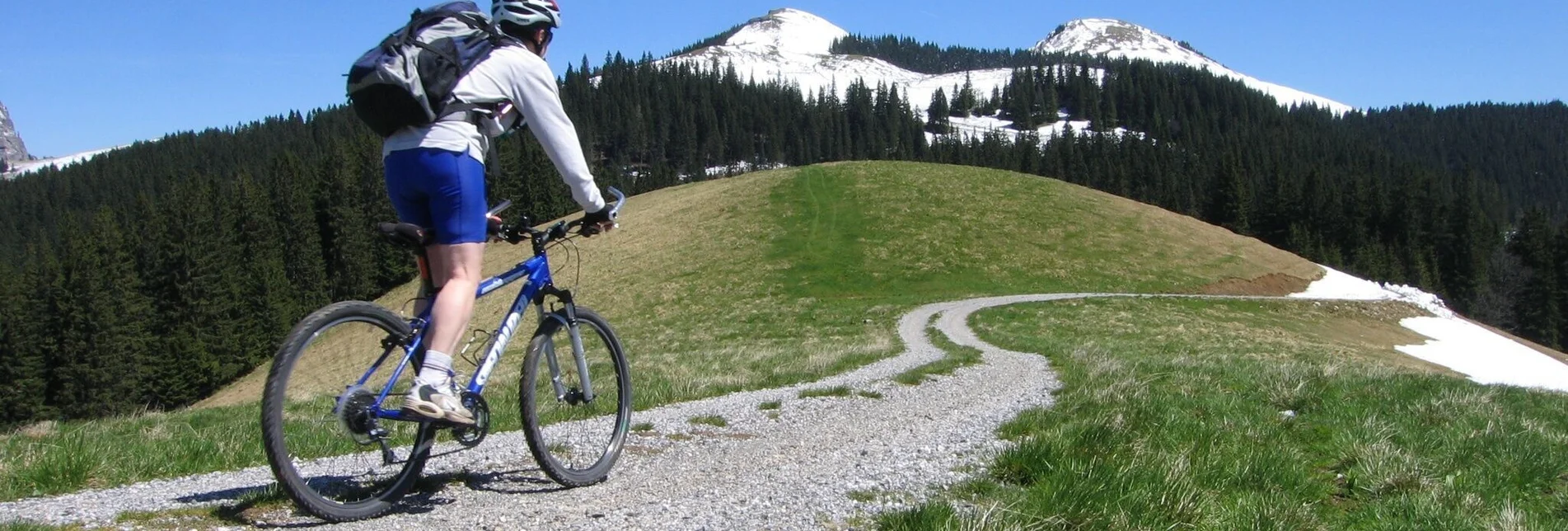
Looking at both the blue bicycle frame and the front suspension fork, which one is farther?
the front suspension fork

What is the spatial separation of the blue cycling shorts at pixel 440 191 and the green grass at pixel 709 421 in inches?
127

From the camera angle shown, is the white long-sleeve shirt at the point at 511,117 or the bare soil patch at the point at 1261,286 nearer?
the white long-sleeve shirt at the point at 511,117

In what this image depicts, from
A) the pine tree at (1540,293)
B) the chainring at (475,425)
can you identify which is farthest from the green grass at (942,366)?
the pine tree at (1540,293)

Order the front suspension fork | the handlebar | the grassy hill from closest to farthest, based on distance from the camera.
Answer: the handlebar, the front suspension fork, the grassy hill

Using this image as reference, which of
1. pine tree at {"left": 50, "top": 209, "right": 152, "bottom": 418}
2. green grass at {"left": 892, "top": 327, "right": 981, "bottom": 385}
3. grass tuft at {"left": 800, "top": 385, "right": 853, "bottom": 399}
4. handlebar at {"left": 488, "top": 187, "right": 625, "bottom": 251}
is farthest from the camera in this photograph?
pine tree at {"left": 50, "top": 209, "right": 152, "bottom": 418}

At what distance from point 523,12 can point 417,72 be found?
0.71 metres

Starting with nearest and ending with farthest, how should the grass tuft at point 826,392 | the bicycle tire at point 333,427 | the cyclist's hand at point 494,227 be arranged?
1. the bicycle tire at point 333,427
2. the cyclist's hand at point 494,227
3. the grass tuft at point 826,392

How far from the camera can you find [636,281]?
2028 inches

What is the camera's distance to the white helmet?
4395 mm

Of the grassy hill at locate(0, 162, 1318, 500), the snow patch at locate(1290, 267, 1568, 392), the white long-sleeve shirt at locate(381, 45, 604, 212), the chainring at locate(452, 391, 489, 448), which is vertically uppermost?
the white long-sleeve shirt at locate(381, 45, 604, 212)

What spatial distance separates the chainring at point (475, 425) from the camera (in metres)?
4.34

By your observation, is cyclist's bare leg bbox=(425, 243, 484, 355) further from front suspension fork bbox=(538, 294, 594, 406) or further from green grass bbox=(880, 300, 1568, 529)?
green grass bbox=(880, 300, 1568, 529)

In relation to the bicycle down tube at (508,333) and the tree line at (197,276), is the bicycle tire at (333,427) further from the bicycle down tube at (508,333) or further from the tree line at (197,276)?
the tree line at (197,276)

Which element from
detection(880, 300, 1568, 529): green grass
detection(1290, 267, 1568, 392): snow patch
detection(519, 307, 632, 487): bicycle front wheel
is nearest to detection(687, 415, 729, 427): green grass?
detection(519, 307, 632, 487): bicycle front wheel
